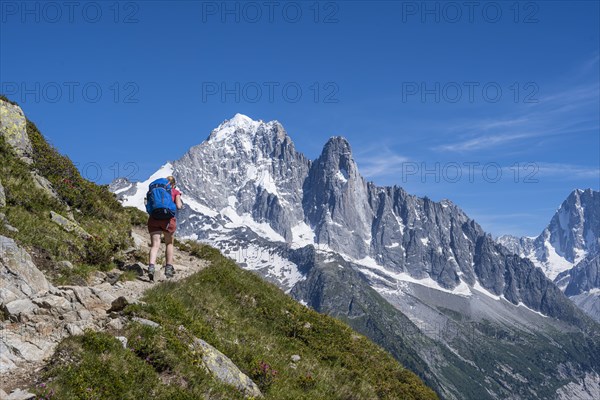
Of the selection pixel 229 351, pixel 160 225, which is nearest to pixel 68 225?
pixel 160 225

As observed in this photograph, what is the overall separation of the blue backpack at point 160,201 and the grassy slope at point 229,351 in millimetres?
2498

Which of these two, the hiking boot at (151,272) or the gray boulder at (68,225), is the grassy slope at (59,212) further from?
the hiking boot at (151,272)

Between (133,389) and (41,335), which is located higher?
(41,335)

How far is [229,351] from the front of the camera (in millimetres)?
14055

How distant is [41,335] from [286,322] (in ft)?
30.4

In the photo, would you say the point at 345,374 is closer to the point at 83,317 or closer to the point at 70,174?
the point at 83,317

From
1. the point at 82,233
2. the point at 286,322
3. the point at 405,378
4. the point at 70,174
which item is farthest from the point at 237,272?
the point at 70,174

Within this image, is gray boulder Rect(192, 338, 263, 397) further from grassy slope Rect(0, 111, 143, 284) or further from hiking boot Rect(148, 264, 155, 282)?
grassy slope Rect(0, 111, 143, 284)

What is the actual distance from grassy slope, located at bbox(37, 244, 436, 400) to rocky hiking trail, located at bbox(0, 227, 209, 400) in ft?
1.80

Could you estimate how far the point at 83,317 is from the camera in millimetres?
12242

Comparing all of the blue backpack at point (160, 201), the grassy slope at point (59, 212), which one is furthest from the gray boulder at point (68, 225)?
the blue backpack at point (160, 201)

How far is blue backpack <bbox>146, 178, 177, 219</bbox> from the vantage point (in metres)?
17.8

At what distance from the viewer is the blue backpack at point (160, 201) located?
17.8 m

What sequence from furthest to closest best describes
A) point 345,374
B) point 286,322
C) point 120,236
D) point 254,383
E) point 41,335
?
1. point 120,236
2. point 286,322
3. point 345,374
4. point 254,383
5. point 41,335
